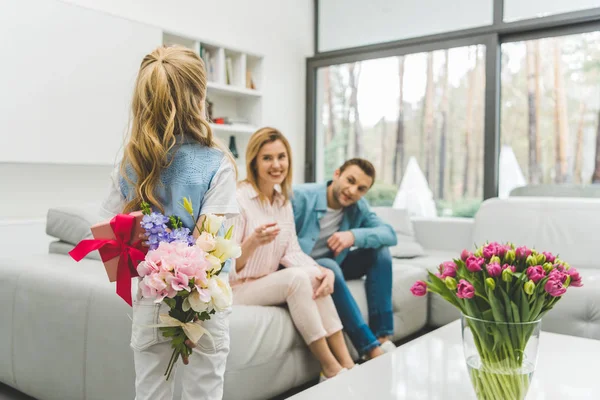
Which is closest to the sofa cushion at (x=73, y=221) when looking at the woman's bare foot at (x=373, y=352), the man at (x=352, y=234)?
the man at (x=352, y=234)

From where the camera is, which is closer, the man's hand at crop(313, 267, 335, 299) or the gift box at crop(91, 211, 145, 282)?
the gift box at crop(91, 211, 145, 282)

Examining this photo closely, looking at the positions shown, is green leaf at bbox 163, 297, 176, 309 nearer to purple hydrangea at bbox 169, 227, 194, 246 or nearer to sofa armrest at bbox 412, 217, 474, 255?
purple hydrangea at bbox 169, 227, 194, 246

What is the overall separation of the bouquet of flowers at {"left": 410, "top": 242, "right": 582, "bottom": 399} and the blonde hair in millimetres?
698

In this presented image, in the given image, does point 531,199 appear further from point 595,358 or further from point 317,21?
point 317,21

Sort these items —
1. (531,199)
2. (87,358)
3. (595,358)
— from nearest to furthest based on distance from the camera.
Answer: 1. (595,358)
2. (87,358)
3. (531,199)

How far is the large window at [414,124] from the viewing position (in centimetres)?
450

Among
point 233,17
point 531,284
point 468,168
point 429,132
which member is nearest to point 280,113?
point 233,17

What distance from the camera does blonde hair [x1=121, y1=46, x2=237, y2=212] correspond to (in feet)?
4.27

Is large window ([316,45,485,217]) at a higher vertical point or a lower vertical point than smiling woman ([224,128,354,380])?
higher

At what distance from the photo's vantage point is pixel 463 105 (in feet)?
14.8

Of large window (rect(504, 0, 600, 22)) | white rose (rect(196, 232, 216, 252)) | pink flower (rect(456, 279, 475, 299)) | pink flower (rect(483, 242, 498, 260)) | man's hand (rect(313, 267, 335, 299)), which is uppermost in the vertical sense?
large window (rect(504, 0, 600, 22))

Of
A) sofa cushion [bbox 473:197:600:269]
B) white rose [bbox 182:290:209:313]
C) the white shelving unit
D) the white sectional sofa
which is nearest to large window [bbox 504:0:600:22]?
sofa cushion [bbox 473:197:600:269]

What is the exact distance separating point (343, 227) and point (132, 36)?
6.29 ft

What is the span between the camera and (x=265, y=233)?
1841 mm
